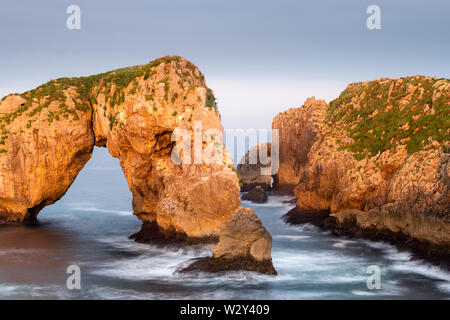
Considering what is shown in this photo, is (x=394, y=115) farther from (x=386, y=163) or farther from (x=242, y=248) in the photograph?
(x=242, y=248)

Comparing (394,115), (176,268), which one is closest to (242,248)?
(176,268)

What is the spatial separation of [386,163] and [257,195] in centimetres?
2574

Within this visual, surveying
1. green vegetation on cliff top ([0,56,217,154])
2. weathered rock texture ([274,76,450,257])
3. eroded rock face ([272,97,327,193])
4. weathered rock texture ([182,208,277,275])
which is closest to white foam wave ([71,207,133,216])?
green vegetation on cliff top ([0,56,217,154])

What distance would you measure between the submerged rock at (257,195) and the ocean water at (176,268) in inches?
755

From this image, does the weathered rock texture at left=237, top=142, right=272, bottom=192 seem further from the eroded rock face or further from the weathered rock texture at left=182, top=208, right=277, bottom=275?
the weathered rock texture at left=182, top=208, right=277, bottom=275

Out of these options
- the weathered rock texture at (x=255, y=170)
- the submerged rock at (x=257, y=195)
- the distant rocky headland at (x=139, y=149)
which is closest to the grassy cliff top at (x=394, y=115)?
the distant rocky headland at (x=139, y=149)

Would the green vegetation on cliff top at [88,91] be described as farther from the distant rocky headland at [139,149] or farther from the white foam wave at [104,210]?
the white foam wave at [104,210]

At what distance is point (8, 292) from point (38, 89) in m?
18.5

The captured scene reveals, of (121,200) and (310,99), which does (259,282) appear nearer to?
(121,200)

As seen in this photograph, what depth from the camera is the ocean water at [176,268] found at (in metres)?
23.8

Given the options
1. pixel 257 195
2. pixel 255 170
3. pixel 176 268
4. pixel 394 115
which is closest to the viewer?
pixel 176 268

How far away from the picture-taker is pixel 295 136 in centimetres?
6219
